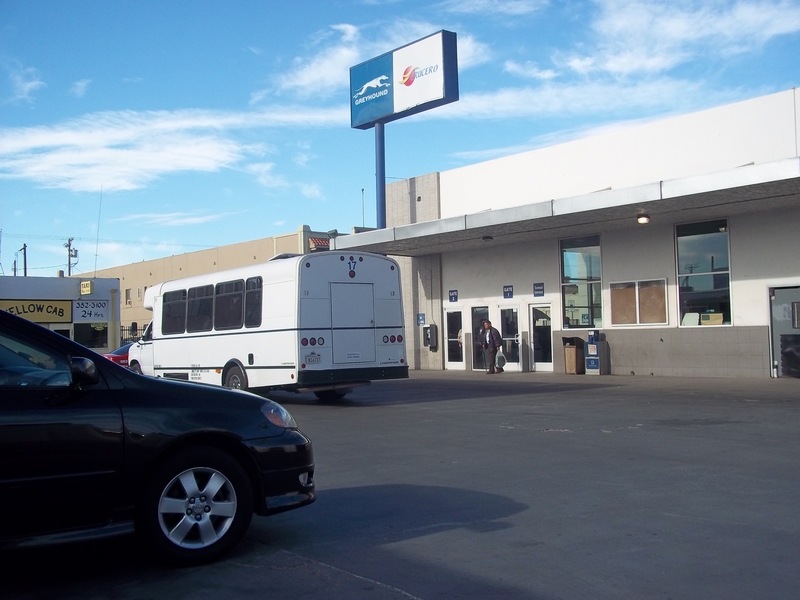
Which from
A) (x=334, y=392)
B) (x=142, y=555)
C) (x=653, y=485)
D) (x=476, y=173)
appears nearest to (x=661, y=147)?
(x=476, y=173)

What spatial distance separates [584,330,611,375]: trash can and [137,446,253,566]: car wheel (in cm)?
1966

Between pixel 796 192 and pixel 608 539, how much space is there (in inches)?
593

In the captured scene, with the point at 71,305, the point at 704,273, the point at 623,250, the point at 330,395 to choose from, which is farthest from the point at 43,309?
the point at 704,273

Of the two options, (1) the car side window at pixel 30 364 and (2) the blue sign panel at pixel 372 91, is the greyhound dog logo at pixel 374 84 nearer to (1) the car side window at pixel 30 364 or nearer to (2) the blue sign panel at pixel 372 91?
(2) the blue sign panel at pixel 372 91

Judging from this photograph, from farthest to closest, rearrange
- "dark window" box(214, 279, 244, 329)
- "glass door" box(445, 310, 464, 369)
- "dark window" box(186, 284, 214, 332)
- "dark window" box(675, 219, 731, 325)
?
1. "glass door" box(445, 310, 464, 369)
2. "dark window" box(675, 219, 731, 325)
3. "dark window" box(186, 284, 214, 332)
4. "dark window" box(214, 279, 244, 329)

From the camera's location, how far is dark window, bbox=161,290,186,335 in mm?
20372

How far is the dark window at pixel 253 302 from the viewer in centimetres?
1747

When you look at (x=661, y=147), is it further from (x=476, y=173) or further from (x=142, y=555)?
(x=142, y=555)

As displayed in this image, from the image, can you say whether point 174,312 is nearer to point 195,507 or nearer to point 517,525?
point 517,525

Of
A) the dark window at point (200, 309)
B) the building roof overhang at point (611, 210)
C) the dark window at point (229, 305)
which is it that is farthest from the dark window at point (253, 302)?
the building roof overhang at point (611, 210)

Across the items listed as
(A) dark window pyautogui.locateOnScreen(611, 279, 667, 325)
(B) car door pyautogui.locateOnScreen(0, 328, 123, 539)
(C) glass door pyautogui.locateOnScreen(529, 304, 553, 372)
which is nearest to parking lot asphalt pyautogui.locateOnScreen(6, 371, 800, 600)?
(B) car door pyautogui.locateOnScreen(0, 328, 123, 539)

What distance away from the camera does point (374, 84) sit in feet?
107

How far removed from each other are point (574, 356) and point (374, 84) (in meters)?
14.3

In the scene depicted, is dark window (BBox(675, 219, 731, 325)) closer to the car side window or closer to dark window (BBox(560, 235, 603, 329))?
dark window (BBox(560, 235, 603, 329))
